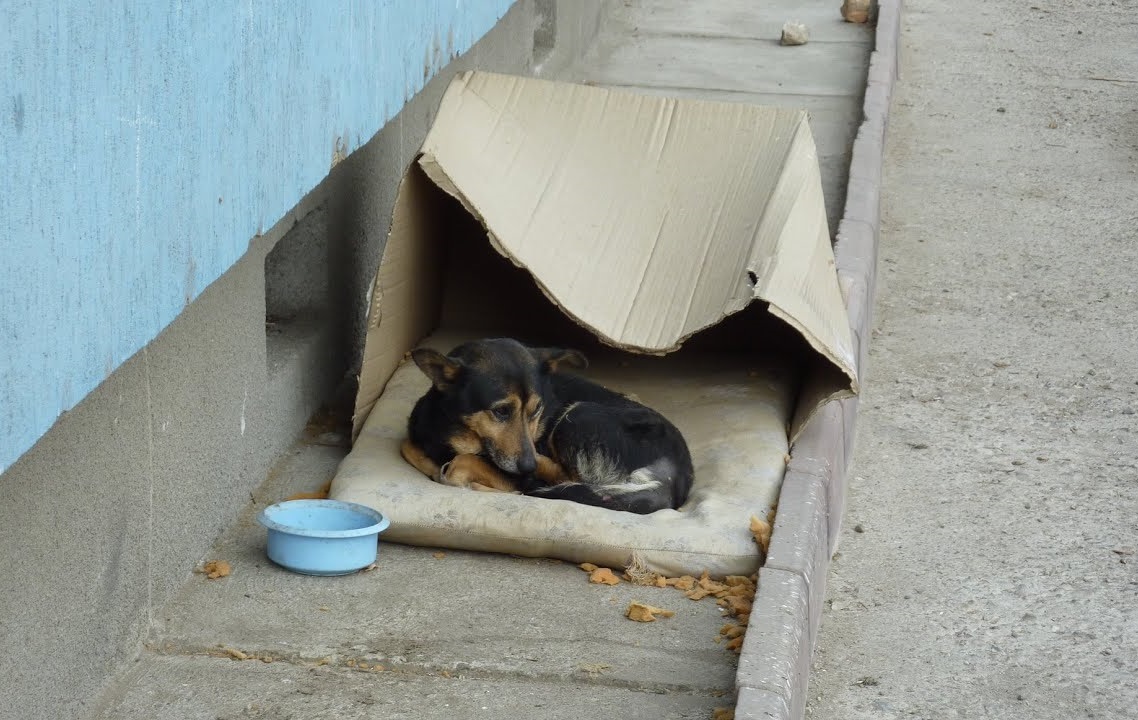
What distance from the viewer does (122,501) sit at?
12.5ft

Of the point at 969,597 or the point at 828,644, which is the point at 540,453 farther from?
the point at 969,597

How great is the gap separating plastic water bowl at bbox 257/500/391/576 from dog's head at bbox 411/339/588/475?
50 centimetres

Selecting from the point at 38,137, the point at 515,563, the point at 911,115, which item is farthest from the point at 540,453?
the point at 911,115

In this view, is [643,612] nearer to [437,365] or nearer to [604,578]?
[604,578]

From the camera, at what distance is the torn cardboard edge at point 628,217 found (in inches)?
207

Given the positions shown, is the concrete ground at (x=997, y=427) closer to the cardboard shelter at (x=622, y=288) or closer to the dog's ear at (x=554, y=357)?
the cardboard shelter at (x=622, y=288)

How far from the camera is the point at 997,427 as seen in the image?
6344 millimetres

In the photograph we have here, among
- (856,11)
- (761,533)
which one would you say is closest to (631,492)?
(761,533)

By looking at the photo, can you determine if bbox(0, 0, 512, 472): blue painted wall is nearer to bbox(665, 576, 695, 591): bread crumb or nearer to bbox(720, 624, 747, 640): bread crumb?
bbox(665, 576, 695, 591): bread crumb

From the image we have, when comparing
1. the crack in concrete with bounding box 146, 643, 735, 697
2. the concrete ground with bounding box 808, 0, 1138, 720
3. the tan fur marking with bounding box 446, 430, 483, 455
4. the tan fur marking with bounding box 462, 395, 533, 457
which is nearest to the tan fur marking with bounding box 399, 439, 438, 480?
the tan fur marking with bounding box 446, 430, 483, 455

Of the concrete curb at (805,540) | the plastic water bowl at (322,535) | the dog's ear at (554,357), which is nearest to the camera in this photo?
the concrete curb at (805,540)

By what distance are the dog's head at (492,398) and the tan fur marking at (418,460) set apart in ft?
0.39

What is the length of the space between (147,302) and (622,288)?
2.42m

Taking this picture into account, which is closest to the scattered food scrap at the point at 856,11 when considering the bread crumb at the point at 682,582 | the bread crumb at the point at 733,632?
the bread crumb at the point at 682,582
